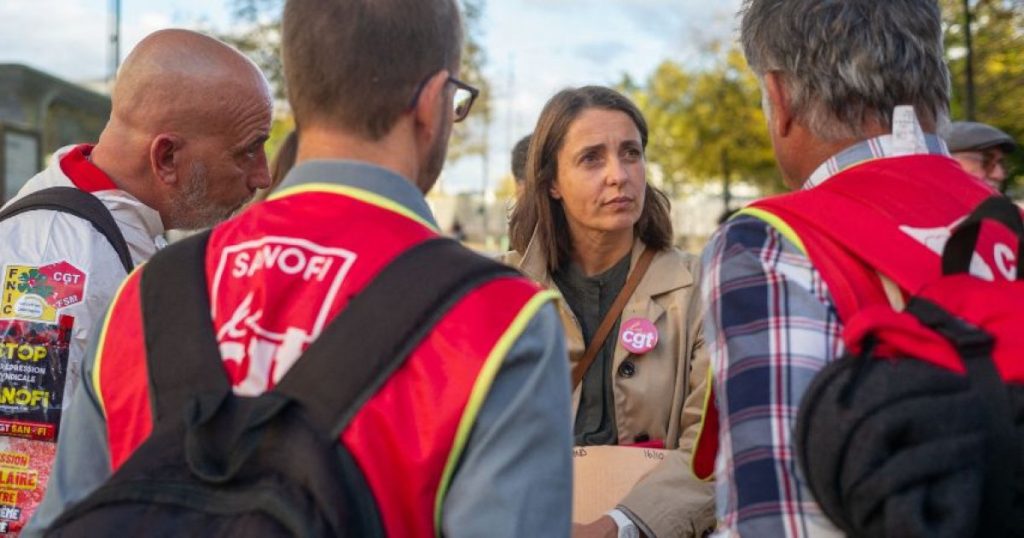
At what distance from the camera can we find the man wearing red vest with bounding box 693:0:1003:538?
167 centimetres

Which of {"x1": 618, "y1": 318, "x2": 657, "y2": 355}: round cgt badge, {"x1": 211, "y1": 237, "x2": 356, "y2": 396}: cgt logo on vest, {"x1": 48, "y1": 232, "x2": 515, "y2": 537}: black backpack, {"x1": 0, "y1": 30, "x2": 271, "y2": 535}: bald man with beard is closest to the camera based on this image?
{"x1": 48, "y1": 232, "x2": 515, "y2": 537}: black backpack

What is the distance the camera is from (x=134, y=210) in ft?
9.34

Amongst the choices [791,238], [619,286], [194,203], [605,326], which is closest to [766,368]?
[791,238]

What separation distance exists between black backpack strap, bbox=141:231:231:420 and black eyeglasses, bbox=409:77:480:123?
0.45 meters

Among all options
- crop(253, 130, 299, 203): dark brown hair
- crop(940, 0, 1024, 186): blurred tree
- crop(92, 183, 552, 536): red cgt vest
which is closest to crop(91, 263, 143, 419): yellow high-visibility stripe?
crop(92, 183, 552, 536): red cgt vest

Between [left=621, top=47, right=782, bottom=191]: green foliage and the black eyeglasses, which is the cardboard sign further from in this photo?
[left=621, top=47, right=782, bottom=191]: green foliage

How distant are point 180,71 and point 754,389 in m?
2.04

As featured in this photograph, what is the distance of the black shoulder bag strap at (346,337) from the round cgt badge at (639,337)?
5.65 ft

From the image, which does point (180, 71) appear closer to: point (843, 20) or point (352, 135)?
point (352, 135)

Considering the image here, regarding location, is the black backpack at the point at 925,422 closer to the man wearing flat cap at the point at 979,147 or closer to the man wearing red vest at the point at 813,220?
the man wearing red vest at the point at 813,220

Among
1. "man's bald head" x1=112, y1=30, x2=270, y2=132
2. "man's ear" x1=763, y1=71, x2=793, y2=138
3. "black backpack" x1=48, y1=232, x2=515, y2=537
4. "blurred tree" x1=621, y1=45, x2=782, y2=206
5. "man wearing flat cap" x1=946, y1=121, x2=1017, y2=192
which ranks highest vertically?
"blurred tree" x1=621, y1=45, x2=782, y2=206

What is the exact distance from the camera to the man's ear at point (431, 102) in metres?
1.66

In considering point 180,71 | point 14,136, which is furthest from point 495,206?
point 180,71

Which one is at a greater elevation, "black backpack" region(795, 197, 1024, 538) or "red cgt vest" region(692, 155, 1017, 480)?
"red cgt vest" region(692, 155, 1017, 480)
